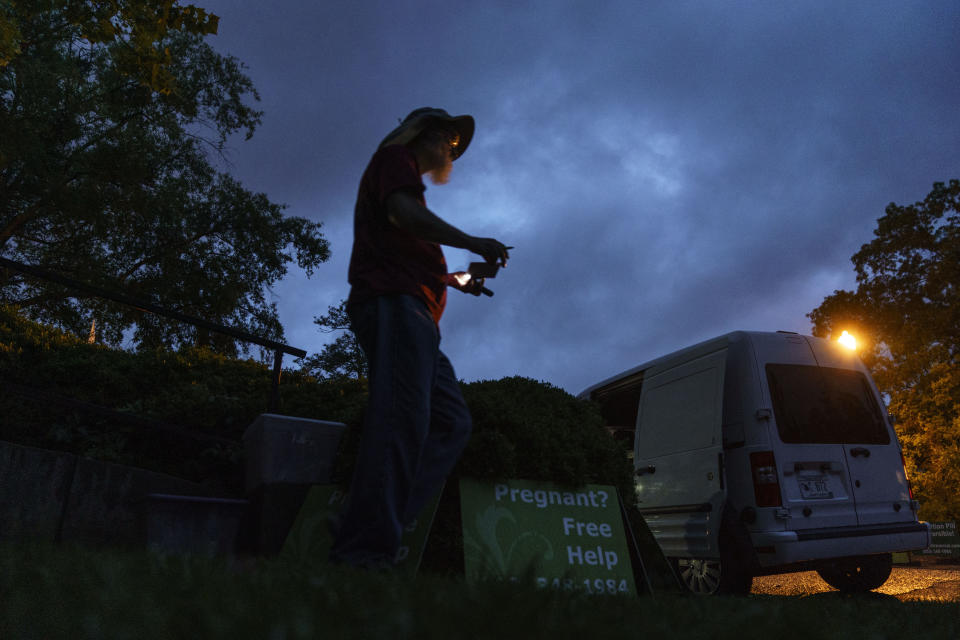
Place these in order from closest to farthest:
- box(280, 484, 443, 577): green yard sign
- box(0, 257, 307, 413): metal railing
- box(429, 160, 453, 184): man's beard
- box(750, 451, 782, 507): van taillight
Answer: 1. box(280, 484, 443, 577): green yard sign
2. box(429, 160, 453, 184): man's beard
3. box(0, 257, 307, 413): metal railing
4. box(750, 451, 782, 507): van taillight

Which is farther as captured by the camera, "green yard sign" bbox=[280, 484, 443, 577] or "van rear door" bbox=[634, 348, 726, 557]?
"van rear door" bbox=[634, 348, 726, 557]

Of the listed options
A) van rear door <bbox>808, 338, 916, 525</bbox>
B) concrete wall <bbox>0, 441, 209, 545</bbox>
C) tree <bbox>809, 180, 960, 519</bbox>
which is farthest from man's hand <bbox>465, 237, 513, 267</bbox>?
tree <bbox>809, 180, 960, 519</bbox>

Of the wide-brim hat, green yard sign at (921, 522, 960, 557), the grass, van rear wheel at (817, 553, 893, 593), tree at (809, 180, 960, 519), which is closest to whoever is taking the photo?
the grass

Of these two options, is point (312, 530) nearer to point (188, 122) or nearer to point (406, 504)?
point (406, 504)

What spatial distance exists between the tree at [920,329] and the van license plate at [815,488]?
624 inches

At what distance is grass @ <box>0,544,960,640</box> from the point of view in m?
0.96

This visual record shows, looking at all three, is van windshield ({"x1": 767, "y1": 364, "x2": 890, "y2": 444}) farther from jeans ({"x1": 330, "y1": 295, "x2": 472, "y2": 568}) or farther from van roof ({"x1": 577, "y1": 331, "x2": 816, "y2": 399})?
jeans ({"x1": 330, "y1": 295, "x2": 472, "y2": 568})

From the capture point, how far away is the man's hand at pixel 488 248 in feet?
8.62

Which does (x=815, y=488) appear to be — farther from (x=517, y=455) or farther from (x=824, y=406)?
(x=517, y=455)

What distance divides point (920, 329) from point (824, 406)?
1695cm

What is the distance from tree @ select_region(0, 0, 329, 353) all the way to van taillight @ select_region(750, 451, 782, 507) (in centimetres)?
1206

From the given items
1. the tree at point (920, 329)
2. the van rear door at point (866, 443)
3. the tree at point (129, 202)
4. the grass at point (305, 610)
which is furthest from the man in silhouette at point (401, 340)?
the tree at point (920, 329)

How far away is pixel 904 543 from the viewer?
599 cm

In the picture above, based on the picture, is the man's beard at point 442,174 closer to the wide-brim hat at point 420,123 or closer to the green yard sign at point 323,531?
the wide-brim hat at point 420,123
